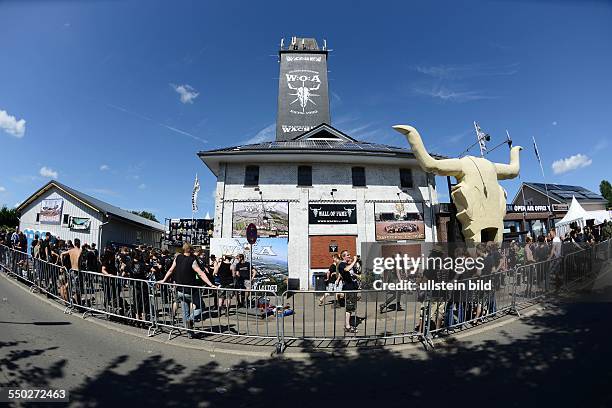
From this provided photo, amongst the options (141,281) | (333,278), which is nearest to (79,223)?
(141,281)

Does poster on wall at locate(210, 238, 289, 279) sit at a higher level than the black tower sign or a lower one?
lower

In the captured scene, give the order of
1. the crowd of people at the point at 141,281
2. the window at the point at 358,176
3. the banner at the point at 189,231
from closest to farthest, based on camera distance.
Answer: the crowd of people at the point at 141,281, the window at the point at 358,176, the banner at the point at 189,231

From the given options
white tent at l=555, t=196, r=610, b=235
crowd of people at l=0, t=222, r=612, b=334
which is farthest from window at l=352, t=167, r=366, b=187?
white tent at l=555, t=196, r=610, b=235

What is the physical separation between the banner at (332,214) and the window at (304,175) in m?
1.22

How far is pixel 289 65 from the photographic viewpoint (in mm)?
23312

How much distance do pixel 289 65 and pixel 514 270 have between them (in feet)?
70.3

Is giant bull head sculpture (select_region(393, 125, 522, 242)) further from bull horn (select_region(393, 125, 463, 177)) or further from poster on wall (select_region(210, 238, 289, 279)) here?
poster on wall (select_region(210, 238, 289, 279))

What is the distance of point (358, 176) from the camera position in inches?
610

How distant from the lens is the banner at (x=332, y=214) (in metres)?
14.6

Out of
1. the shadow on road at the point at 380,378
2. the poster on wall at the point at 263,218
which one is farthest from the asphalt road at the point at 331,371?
the poster on wall at the point at 263,218

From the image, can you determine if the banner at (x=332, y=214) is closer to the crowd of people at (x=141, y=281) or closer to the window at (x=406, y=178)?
the window at (x=406, y=178)

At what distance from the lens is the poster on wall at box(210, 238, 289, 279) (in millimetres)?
13211

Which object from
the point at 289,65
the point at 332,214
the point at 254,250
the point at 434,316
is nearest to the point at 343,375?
the point at 434,316

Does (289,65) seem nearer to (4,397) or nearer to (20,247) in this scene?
(20,247)
